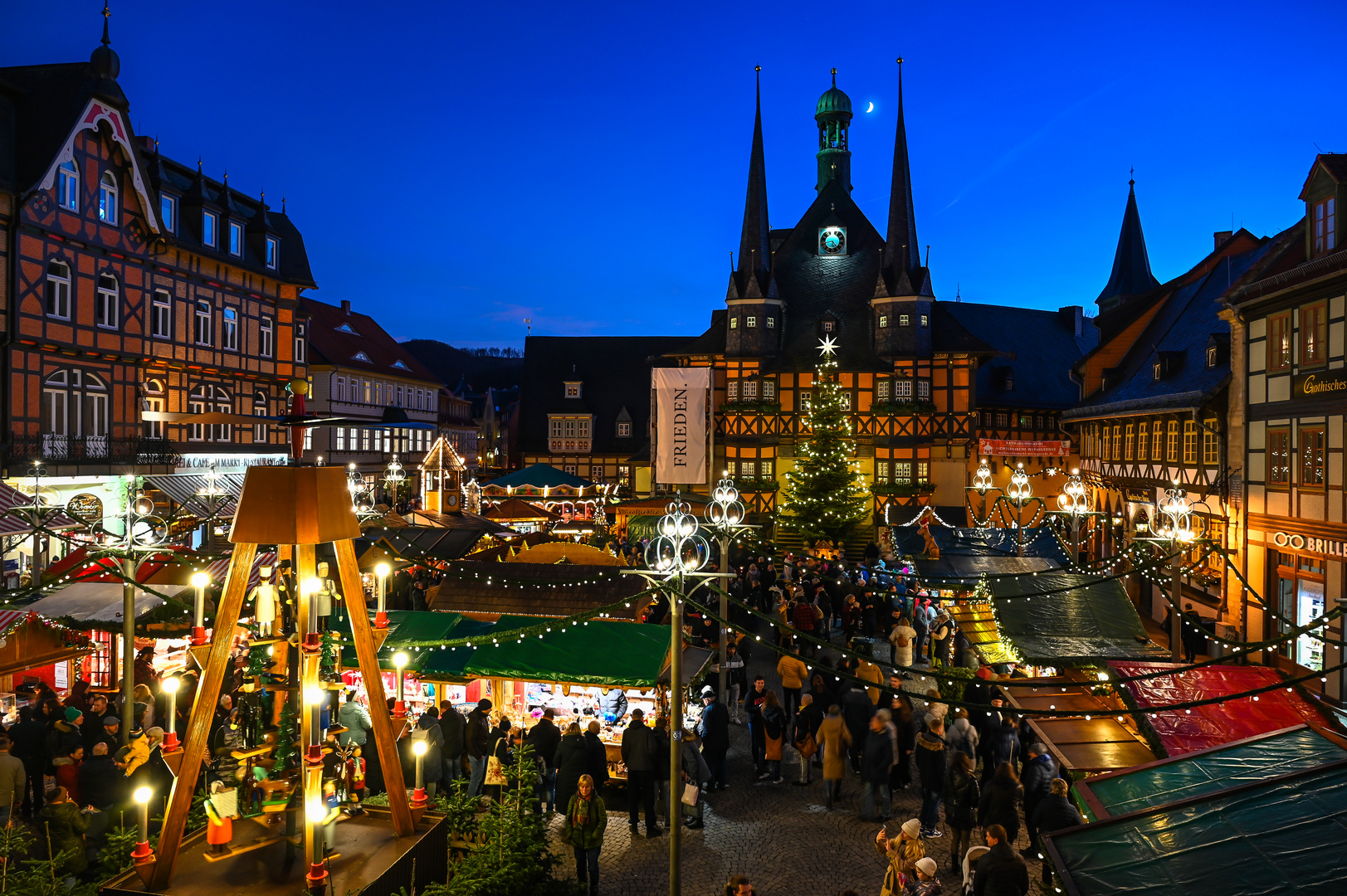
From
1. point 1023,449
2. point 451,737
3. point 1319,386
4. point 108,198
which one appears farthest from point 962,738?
point 108,198

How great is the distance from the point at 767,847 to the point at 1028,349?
1762 inches

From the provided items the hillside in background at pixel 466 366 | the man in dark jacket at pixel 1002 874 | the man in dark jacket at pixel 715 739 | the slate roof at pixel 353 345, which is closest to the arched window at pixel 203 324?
the slate roof at pixel 353 345

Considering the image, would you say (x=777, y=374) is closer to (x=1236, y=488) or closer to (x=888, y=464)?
(x=888, y=464)

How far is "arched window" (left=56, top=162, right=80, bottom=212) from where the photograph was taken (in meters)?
23.3

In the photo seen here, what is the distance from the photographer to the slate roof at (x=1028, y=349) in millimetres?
45562

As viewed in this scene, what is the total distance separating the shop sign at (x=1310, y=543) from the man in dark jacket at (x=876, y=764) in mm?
11320

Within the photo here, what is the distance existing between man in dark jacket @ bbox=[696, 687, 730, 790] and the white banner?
17.3m

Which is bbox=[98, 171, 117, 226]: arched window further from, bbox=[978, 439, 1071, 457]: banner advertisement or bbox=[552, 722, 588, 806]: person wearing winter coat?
bbox=[978, 439, 1071, 457]: banner advertisement

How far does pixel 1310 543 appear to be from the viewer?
16781mm

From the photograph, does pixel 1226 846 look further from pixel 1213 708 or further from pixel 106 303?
pixel 106 303

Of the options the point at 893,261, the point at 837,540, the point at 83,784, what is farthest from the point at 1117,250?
the point at 83,784

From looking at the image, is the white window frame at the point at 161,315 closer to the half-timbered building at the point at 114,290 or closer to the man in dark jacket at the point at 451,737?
the half-timbered building at the point at 114,290

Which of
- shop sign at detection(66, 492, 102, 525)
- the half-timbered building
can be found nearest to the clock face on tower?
the half-timbered building

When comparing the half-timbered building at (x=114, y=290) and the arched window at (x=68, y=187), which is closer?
the half-timbered building at (x=114, y=290)
